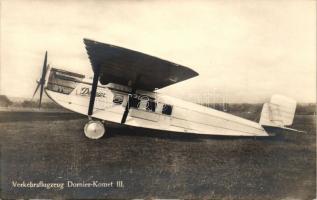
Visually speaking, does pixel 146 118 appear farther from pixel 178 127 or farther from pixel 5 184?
pixel 5 184

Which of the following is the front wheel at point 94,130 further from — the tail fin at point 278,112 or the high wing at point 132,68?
the tail fin at point 278,112

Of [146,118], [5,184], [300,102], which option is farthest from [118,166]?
[300,102]

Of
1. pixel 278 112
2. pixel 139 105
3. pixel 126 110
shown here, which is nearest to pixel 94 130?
pixel 126 110

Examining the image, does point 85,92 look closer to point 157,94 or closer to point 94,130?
point 94,130

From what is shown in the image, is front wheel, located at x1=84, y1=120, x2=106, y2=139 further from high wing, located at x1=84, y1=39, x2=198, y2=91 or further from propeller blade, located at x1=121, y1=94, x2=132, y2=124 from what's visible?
high wing, located at x1=84, y1=39, x2=198, y2=91

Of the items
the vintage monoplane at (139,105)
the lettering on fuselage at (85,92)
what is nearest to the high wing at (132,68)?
the vintage monoplane at (139,105)

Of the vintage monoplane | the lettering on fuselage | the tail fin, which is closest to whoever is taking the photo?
the vintage monoplane

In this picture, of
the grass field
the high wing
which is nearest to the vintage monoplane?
the high wing

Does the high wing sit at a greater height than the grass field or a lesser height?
greater
